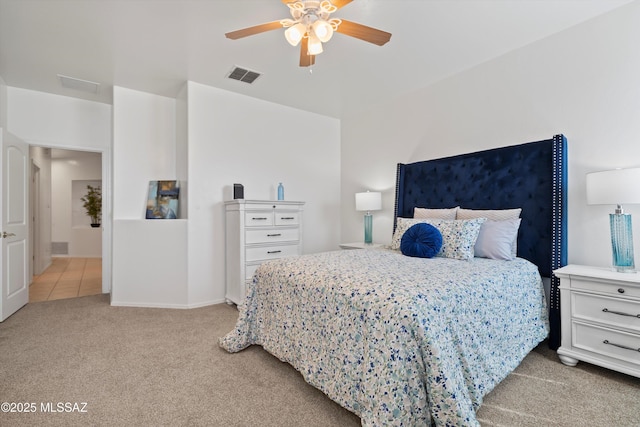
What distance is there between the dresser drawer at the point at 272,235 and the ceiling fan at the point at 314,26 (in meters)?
2.08

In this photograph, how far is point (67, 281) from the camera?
5094 mm

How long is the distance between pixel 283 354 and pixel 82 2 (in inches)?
116

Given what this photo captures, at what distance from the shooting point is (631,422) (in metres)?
1.62

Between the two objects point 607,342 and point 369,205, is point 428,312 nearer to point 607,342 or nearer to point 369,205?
point 607,342

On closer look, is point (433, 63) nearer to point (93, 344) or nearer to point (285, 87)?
point (285, 87)

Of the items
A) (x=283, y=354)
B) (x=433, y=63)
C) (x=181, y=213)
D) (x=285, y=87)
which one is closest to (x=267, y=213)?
Result: (x=181, y=213)

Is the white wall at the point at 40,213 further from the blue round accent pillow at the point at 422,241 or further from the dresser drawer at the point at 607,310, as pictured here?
the dresser drawer at the point at 607,310

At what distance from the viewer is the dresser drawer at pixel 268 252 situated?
3594mm

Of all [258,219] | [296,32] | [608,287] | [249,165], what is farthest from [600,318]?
[249,165]

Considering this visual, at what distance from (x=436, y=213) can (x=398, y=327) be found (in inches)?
83.8

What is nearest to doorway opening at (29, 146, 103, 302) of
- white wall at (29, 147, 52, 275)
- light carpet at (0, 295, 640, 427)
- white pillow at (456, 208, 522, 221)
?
white wall at (29, 147, 52, 275)

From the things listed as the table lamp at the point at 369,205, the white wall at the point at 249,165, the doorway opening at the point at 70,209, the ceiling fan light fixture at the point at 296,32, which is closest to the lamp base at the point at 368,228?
the table lamp at the point at 369,205

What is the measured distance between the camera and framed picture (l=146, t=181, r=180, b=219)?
393 cm

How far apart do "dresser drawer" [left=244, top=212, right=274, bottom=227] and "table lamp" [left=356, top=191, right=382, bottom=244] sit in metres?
1.19
